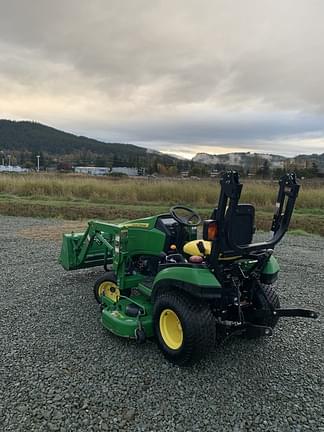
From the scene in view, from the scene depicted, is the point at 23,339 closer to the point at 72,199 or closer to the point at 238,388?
the point at 238,388

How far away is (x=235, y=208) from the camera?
3.13 metres

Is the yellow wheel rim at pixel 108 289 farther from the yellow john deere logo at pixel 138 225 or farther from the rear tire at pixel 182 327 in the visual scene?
the rear tire at pixel 182 327

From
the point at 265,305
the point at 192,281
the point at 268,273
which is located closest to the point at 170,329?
the point at 192,281

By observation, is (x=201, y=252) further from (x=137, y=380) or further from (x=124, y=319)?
(x=137, y=380)

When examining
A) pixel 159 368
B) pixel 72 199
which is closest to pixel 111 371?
pixel 159 368

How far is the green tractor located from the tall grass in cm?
1208

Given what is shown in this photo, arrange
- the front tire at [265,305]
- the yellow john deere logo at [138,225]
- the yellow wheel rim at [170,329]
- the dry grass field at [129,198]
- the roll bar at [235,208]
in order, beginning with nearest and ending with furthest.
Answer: the roll bar at [235,208], the yellow wheel rim at [170,329], the front tire at [265,305], the yellow john deere logo at [138,225], the dry grass field at [129,198]

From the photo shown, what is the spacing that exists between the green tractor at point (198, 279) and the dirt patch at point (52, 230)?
528 cm

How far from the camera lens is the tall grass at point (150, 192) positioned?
16312mm

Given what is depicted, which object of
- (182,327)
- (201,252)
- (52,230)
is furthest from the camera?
(52,230)

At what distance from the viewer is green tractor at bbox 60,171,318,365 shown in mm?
3191

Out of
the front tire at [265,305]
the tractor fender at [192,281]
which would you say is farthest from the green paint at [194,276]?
the front tire at [265,305]

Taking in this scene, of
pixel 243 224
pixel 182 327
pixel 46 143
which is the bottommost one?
pixel 182 327

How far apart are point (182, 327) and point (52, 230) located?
7.89 metres
